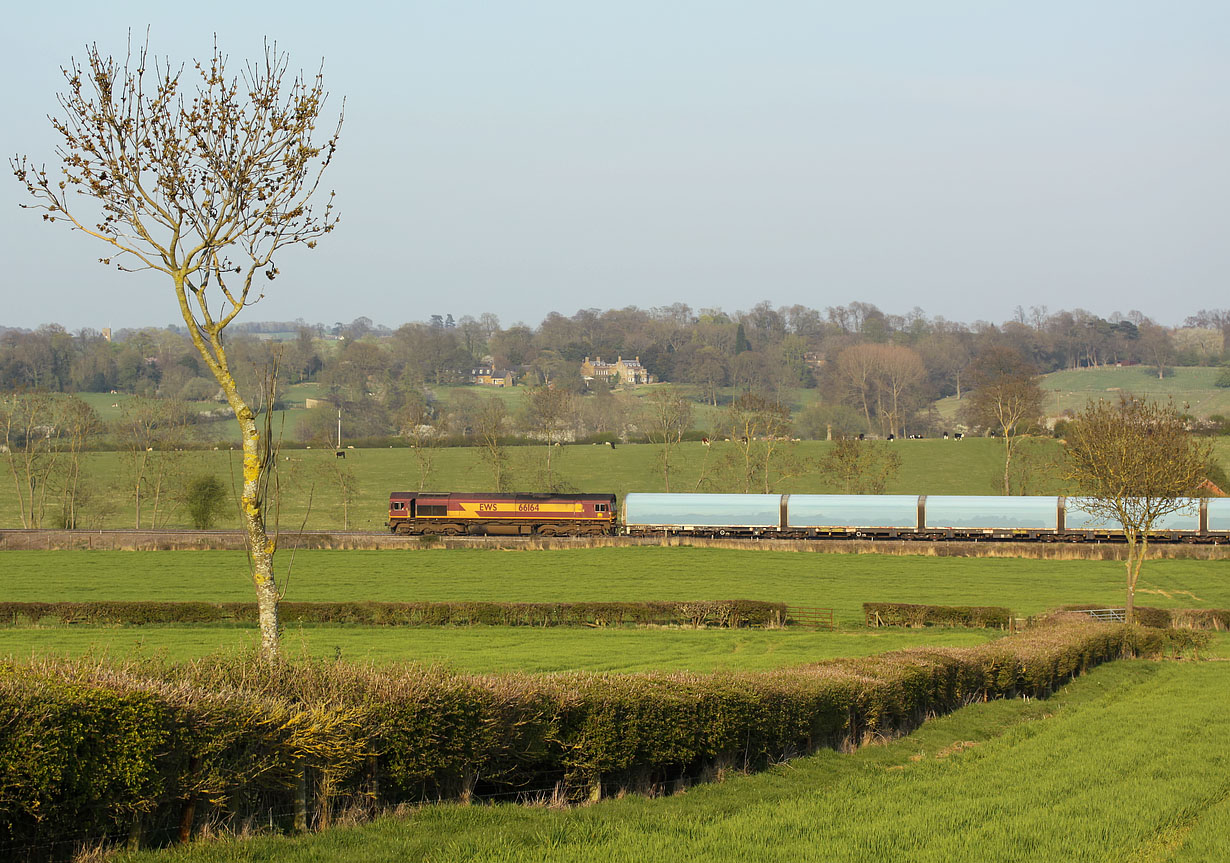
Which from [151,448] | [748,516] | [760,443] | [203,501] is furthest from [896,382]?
[203,501]

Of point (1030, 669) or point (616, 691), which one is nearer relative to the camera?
point (616, 691)

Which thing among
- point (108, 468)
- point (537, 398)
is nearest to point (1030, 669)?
point (537, 398)

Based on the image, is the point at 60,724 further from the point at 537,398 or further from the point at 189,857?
the point at 537,398

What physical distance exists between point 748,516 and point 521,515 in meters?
15.2

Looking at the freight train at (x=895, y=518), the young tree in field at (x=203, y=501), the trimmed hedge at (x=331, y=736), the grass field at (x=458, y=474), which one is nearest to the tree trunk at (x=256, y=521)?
the trimmed hedge at (x=331, y=736)

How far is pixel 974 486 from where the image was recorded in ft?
314

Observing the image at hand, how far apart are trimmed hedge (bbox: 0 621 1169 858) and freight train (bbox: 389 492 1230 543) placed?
55.6 meters

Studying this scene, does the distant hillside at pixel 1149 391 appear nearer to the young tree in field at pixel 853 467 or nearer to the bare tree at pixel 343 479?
the young tree in field at pixel 853 467

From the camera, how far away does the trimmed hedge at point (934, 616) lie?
37125 millimetres

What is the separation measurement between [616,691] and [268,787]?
3.97m

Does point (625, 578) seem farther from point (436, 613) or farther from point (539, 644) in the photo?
point (539, 644)

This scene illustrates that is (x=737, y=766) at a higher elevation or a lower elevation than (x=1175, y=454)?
lower

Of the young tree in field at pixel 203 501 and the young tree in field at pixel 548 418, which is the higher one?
the young tree in field at pixel 548 418

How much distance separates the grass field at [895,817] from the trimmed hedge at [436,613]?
2143 cm
